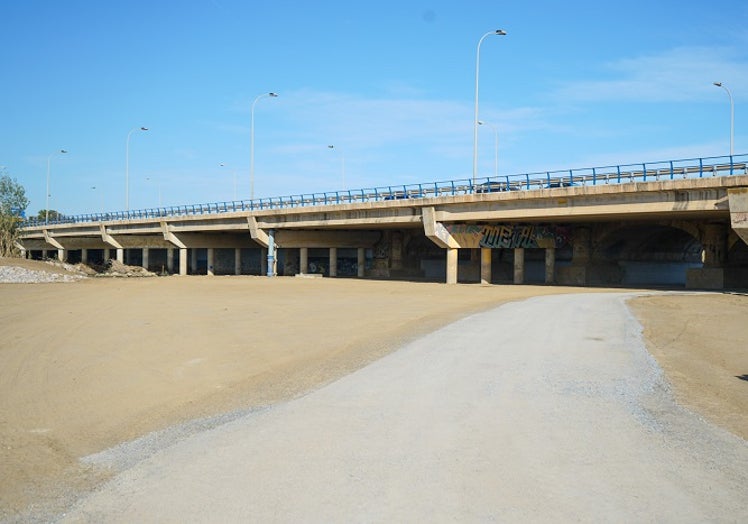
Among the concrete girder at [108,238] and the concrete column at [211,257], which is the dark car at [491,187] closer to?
the concrete column at [211,257]

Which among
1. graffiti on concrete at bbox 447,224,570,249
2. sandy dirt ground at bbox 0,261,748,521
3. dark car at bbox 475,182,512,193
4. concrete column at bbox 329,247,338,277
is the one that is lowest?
sandy dirt ground at bbox 0,261,748,521

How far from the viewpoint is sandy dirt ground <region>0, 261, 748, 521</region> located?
905 cm

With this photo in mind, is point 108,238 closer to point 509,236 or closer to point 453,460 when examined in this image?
point 509,236

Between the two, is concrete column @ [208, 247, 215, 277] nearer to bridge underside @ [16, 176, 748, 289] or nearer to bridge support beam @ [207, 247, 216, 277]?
bridge support beam @ [207, 247, 216, 277]

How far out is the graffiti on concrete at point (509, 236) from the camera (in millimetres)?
51719

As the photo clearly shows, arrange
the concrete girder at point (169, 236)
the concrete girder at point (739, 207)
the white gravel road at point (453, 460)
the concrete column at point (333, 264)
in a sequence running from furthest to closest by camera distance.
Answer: the concrete girder at point (169, 236) → the concrete column at point (333, 264) → the concrete girder at point (739, 207) → the white gravel road at point (453, 460)

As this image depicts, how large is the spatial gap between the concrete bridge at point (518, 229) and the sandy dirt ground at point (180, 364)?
32.1 ft

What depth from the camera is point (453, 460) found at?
745 cm

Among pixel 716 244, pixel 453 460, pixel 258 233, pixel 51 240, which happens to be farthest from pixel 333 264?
pixel 453 460

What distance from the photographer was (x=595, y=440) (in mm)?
8297

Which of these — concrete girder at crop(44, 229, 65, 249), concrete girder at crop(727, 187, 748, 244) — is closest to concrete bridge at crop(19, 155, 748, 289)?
concrete girder at crop(727, 187, 748, 244)

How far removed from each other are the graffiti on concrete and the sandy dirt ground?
21808 mm

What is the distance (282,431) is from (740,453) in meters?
5.60

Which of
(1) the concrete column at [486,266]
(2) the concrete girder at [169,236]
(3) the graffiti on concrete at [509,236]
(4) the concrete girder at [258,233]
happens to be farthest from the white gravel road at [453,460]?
(2) the concrete girder at [169,236]
